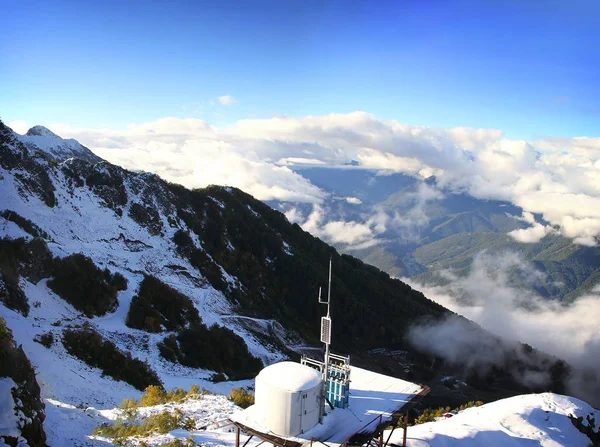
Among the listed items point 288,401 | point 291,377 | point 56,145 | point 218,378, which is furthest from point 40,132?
point 288,401

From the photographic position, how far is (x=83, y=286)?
46812 mm

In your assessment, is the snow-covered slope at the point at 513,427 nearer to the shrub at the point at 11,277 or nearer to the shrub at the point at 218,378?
the shrub at the point at 218,378

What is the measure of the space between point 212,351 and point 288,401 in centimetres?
3367

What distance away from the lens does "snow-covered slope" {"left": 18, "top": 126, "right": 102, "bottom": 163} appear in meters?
154

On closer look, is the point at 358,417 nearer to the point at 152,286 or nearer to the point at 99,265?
the point at 152,286

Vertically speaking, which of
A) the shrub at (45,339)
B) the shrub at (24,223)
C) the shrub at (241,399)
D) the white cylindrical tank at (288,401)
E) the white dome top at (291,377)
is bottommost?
the shrub at (241,399)

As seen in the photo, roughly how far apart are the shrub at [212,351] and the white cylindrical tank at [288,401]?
2809cm

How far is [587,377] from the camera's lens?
19225cm

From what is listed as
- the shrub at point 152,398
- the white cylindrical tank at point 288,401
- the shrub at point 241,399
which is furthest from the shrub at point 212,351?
the white cylindrical tank at point 288,401

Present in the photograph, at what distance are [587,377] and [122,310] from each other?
223680 millimetres

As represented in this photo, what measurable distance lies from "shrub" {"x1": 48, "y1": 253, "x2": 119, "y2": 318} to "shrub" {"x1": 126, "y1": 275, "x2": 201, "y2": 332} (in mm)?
3083

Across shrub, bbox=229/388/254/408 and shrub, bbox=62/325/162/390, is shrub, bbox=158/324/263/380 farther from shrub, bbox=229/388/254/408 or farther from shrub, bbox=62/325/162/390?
shrub, bbox=229/388/254/408

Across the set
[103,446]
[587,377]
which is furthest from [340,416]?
[587,377]

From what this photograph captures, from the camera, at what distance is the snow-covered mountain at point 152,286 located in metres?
35.8
